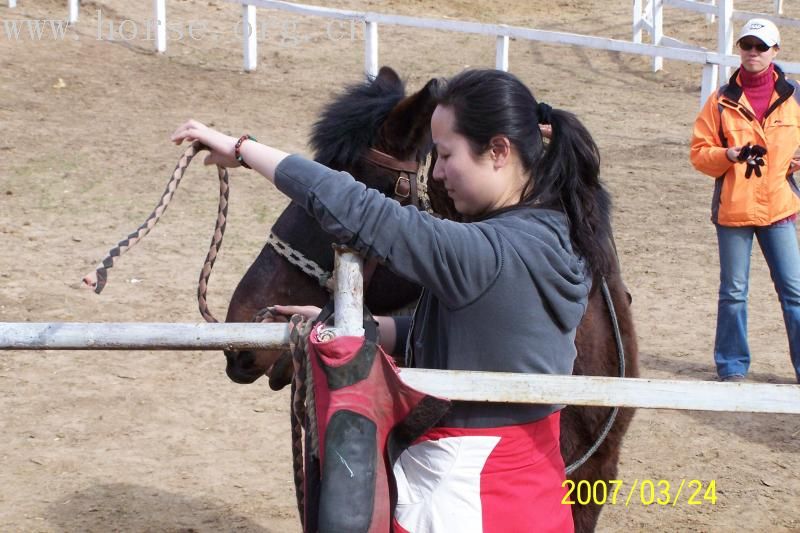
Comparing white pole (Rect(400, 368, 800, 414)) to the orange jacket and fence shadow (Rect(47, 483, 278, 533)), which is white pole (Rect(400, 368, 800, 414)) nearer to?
fence shadow (Rect(47, 483, 278, 533))

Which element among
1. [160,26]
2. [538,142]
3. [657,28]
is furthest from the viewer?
[657,28]

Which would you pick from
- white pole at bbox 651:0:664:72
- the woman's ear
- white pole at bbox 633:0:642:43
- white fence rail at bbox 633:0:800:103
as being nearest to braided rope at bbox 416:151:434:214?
the woman's ear

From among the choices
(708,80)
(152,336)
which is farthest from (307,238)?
(708,80)

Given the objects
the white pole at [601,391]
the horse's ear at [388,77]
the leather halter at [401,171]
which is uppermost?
the horse's ear at [388,77]

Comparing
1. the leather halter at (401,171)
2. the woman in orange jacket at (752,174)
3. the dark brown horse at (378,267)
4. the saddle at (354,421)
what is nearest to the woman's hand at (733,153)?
the woman in orange jacket at (752,174)

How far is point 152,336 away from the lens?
6.70 feet

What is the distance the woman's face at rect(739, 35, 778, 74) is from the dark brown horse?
3.17m

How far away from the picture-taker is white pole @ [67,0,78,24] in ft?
42.4

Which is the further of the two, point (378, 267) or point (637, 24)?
point (637, 24)

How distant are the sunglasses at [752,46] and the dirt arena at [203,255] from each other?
1.87 meters

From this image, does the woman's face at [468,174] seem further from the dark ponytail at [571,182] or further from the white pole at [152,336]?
the white pole at [152,336]

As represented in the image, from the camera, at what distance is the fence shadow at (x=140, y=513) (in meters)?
4.18

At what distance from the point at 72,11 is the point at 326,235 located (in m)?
11.4

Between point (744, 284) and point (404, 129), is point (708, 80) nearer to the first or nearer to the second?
point (744, 284)
